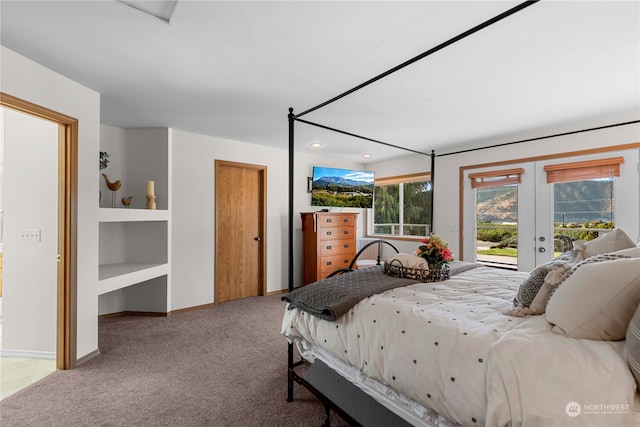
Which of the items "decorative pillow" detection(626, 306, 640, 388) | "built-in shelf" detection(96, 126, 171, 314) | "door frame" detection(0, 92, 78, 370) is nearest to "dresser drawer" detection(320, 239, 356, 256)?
"built-in shelf" detection(96, 126, 171, 314)

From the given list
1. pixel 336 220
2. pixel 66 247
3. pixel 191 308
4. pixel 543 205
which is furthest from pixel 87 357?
pixel 543 205

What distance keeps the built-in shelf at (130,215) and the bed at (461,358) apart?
6.98ft

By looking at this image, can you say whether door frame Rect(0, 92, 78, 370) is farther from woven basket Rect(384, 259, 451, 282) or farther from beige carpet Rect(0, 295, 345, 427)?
woven basket Rect(384, 259, 451, 282)

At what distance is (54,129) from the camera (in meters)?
2.56

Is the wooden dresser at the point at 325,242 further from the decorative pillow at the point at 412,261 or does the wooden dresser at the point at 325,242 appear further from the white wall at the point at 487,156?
the decorative pillow at the point at 412,261

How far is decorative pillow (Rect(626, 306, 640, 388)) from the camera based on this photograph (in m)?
0.86

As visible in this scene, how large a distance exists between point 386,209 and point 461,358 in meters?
4.72

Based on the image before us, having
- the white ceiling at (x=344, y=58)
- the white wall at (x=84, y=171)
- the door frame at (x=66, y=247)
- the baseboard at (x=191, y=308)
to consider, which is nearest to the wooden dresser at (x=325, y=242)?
the baseboard at (x=191, y=308)

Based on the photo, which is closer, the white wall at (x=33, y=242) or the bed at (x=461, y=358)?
the bed at (x=461, y=358)

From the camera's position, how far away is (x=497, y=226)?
4.00 meters

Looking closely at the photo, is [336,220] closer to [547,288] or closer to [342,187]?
[342,187]

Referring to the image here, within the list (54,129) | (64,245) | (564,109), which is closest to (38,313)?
(64,245)

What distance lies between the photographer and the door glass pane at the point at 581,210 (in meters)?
3.13

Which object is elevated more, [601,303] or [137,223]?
[137,223]
